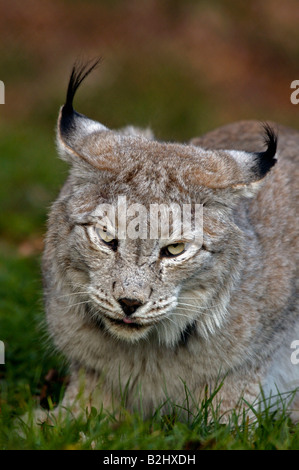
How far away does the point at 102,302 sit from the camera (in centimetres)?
422

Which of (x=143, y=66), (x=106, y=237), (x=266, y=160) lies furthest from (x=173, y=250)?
(x=143, y=66)

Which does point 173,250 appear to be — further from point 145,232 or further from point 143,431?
point 143,431

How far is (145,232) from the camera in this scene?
4172 millimetres

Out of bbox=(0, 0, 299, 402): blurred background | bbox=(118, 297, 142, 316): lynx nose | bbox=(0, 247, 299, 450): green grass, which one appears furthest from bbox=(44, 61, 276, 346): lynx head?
bbox=(0, 0, 299, 402): blurred background

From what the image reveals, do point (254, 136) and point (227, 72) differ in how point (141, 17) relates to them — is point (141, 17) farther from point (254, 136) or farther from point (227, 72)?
point (254, 136)

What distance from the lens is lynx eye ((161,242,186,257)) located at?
4258mm

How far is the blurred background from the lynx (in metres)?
5.48

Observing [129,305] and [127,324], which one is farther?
[127,324]

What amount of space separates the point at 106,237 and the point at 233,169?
3.01 feet

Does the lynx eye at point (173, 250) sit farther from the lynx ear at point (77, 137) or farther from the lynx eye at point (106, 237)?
the lynx ear at point (77, 137)

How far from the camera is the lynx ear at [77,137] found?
4.55 meters

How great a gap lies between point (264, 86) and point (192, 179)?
41.1ft

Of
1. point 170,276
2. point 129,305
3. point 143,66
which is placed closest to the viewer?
point 129,305
